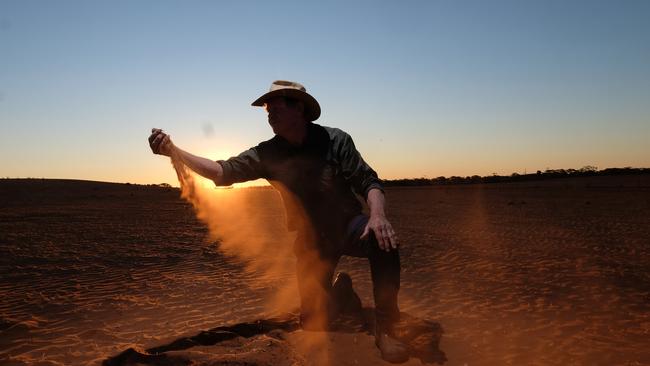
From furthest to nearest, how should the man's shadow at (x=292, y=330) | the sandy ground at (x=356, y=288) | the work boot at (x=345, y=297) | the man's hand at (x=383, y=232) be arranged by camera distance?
the work boot at (x=345, y=297) → the sandy ground at (x=356, y=288) → the man's shadow at (x=292, y=330) → the man's hand at (x=383, y=232)

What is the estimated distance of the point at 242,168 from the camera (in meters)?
3.16

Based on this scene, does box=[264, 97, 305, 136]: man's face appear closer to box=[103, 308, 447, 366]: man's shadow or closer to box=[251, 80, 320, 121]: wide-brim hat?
box=[251, 80, 320, 121]: wide-brim hat

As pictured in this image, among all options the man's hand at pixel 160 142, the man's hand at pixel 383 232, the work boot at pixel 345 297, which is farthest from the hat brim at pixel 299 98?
the work boot at pixel 345 297

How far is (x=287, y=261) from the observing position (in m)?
6.66

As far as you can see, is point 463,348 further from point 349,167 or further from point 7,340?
point 7,340

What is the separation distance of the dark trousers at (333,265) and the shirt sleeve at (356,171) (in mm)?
239

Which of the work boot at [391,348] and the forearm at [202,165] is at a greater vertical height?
the forearm at [202,165]

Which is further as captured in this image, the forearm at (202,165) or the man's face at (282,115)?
the man's face at (282,115)

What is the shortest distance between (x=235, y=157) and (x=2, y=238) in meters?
7.90

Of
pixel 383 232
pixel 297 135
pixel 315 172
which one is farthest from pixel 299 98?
pixel 383 232

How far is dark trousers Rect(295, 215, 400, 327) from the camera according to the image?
2.89 metres

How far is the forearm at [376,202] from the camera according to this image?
2.74m

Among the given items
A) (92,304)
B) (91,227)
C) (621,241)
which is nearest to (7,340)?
(92,304)

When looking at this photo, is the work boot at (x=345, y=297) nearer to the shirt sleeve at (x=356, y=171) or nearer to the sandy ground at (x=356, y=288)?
the sandy ground at (x=356, y=288)
